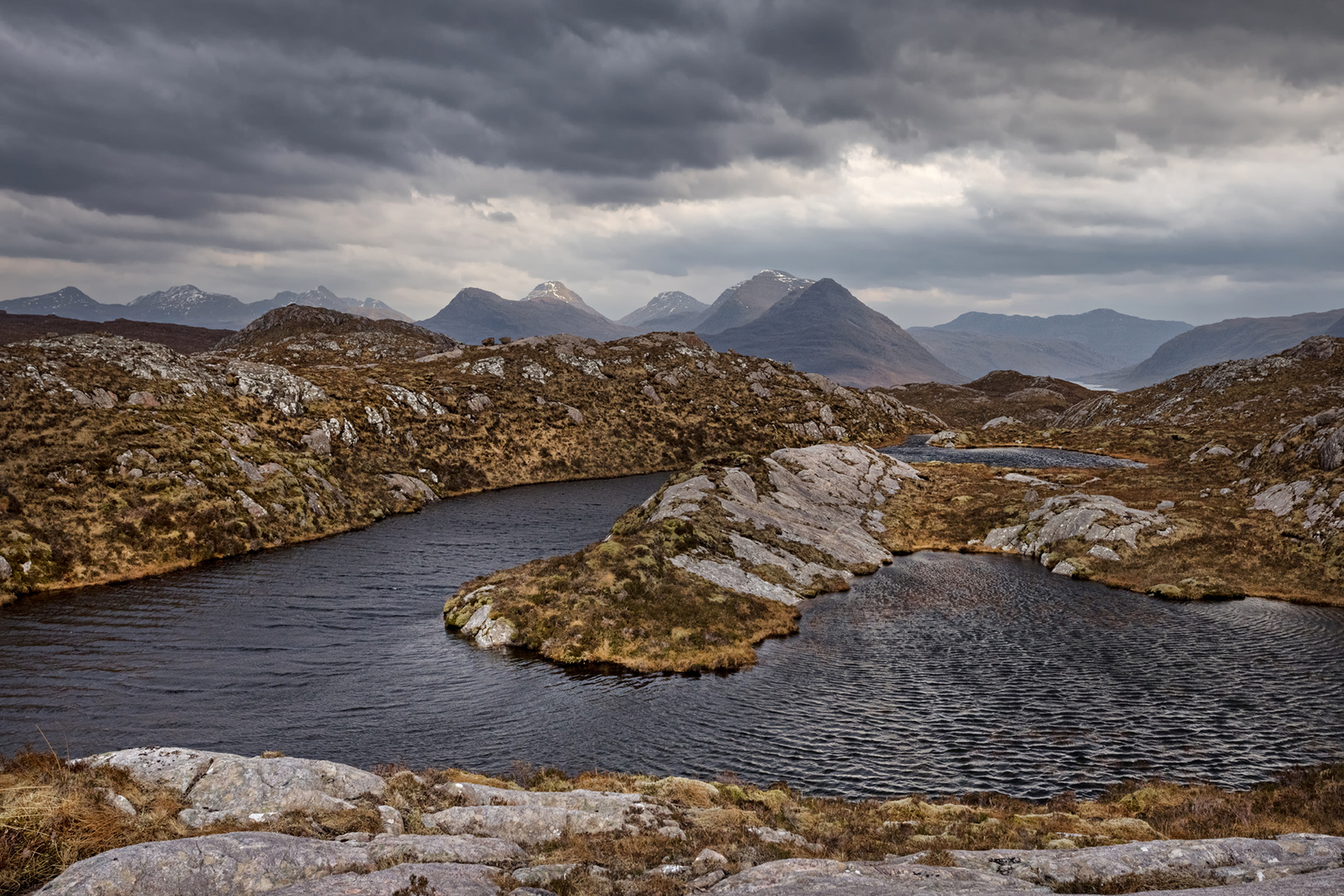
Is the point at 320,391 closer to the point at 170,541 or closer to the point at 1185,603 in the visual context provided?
the point at 170,541

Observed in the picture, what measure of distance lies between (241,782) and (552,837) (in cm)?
980

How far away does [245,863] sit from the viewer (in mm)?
16094

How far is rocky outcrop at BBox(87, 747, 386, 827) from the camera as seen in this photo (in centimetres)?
2022

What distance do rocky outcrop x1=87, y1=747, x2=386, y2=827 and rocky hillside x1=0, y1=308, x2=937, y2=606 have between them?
53580 mm

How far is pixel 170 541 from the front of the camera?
227 feet

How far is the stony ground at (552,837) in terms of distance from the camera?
52.0 ft

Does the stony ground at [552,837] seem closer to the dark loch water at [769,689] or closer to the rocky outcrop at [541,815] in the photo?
the rocky outcrop at [541,815]

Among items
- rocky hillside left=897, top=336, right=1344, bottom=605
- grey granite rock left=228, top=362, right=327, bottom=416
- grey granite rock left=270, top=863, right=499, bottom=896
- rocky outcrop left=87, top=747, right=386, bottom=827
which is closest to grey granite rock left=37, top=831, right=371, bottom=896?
grey granite rock left=270, top=863, right=499, bottom=896

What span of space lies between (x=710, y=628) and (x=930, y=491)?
57791mm

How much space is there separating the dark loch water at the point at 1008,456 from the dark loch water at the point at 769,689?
69.5 m

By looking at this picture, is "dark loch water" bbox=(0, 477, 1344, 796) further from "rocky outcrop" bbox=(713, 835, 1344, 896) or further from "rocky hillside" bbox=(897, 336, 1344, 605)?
"rocky outcrop" bbox=(713, 835, 1344, 896)

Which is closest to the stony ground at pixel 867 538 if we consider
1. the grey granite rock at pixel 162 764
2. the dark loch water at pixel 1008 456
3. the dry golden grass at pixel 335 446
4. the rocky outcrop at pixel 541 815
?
the dark loch water at pixel 1008 456

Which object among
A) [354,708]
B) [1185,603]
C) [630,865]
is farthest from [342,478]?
[1185,603]

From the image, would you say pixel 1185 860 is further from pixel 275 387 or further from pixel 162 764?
pixel 275 387
